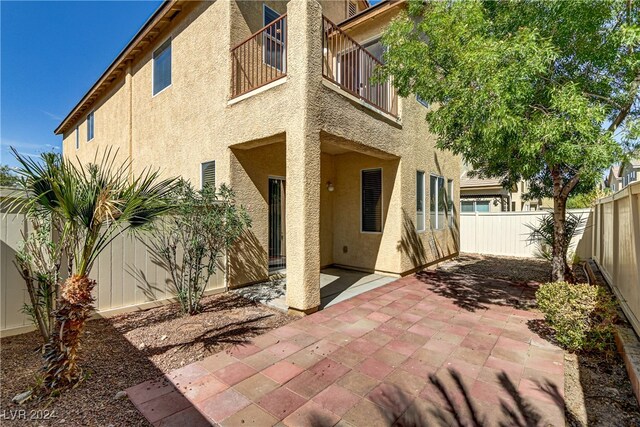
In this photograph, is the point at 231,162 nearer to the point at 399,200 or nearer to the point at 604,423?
the point at 399,200

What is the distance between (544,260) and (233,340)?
13.5m

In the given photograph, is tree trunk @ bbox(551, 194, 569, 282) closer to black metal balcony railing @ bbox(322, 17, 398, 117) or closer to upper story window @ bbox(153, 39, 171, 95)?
black metal balcony railing @ bbox(322, 17, 398, 117)

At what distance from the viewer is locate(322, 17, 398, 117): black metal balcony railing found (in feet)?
24.4

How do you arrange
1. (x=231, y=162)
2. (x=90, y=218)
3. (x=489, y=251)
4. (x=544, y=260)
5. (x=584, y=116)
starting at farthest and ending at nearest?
1. (x=489, y=251)
2. (x=544, y=260)
3. (x=231, y=162)
4. (x=584, y=116)
5. (x=90, y=218)

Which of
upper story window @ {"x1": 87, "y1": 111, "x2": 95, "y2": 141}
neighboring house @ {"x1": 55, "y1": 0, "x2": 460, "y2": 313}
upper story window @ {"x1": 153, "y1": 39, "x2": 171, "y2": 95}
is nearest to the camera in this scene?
neighboring house @ {"x1": 55, "y1": 0, "x2": 460, "y2": 313}

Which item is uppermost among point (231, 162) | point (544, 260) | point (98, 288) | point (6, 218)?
point (231, 162)

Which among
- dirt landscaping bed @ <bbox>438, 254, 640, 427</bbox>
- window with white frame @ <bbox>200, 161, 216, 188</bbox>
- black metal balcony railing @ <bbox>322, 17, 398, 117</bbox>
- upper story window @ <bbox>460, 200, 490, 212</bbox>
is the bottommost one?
dirt landscaping bed @ <bbox>438, 254, 640, 427</bbox>

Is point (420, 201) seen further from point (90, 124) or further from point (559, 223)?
point (90, 124)

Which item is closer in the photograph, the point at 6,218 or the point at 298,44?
the point at 6,218

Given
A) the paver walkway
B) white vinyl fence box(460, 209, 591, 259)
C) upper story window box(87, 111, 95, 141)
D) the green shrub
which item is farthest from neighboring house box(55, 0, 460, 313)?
upper story window box(87, 111, 95, 141)

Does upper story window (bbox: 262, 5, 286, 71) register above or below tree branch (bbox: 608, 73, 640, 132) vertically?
above

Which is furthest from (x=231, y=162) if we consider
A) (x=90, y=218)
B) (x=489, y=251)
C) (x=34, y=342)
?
(x=489, y=251)

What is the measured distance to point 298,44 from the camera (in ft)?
18.1

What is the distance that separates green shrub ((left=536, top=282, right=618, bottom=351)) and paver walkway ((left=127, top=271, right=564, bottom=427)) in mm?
357
